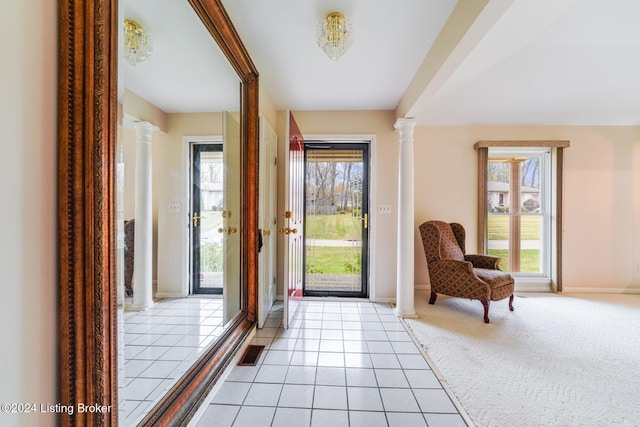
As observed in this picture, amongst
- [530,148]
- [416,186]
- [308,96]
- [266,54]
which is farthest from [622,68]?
[266,54]

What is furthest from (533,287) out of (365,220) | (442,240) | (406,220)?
(365,220)

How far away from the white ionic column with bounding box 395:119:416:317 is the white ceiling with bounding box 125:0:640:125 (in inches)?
11.2

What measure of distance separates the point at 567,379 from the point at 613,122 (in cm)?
357

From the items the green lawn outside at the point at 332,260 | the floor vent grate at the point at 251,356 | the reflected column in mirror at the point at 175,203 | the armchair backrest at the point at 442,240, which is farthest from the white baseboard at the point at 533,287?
the reflected column in mirror at the point at 175,203

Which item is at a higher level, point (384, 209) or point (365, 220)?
point (384, 209)

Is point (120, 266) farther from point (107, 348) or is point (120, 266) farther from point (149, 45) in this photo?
point (149, 45)

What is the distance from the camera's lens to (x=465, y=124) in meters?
3.56

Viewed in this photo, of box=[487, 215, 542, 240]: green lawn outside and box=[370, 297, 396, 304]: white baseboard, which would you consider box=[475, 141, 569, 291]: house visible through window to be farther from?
box=[370, 297, 396, 304]: white baseboard

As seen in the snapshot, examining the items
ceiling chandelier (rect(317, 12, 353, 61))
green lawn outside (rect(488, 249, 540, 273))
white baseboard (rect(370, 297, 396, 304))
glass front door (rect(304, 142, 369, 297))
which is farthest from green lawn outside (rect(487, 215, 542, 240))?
ceiling chandelier (rect(317, 12, 353, 61))

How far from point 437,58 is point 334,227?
2.16m

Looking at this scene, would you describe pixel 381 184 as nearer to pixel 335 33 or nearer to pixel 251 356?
pixel 335 33

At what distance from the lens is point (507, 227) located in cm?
372

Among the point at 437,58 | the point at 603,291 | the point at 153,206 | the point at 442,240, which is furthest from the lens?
the point at 603,291

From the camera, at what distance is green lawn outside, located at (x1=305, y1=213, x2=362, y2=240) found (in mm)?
3498
